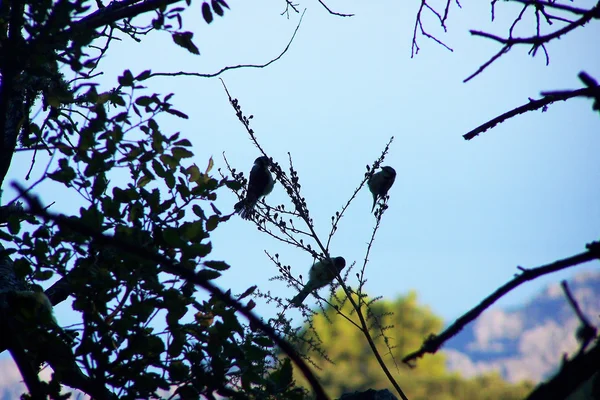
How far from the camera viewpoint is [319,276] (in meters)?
5.59

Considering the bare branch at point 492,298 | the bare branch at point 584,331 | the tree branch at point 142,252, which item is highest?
the tree branch at point 142,252

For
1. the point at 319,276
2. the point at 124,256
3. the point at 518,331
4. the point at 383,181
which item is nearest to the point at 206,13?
the point at 124,256

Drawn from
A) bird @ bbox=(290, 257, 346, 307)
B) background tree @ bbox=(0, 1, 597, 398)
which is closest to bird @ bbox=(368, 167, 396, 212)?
bird @ bbox=(290, 257, 346, 307)

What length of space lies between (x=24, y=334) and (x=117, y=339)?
16.3 inches

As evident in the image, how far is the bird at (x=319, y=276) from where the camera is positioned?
455 cm

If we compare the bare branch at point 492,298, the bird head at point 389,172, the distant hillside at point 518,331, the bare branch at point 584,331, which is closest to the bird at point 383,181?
the bird head at point 389,172

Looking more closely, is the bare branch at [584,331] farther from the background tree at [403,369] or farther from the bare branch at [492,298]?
the background tree at [403,369]

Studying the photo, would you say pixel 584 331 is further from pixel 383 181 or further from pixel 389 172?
pixel 389 172

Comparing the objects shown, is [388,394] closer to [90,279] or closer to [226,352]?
[226,352]

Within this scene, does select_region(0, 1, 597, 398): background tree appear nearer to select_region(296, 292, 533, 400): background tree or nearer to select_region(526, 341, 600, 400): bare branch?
select_region(526, 341, 600, 400): bare branch

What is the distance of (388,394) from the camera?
13.5 ft

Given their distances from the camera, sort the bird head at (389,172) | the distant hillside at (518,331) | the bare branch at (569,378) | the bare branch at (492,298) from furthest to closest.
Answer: the distant hillside at (518,331) < the bird head at (389,172) < the bare branch at (492,298) < the bare branch at (569,378)

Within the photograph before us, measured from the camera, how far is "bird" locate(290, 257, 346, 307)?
4.55 metres

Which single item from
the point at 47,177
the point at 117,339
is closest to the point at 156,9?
the point at 47,177
